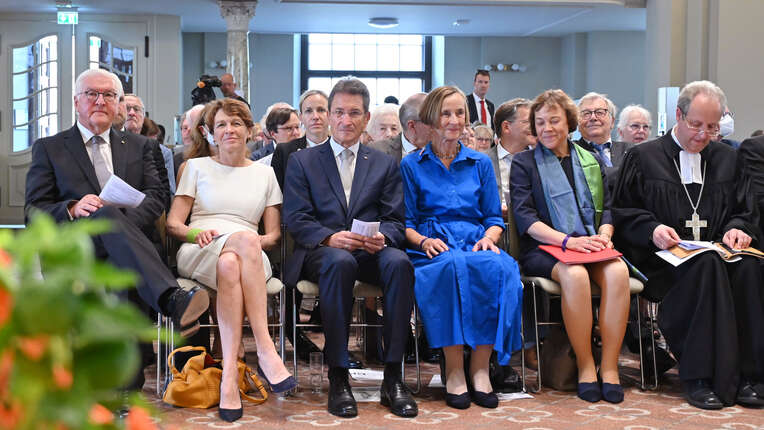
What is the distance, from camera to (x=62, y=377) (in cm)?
38

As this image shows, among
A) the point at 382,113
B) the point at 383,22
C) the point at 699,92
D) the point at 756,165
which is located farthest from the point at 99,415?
the point at 383,22

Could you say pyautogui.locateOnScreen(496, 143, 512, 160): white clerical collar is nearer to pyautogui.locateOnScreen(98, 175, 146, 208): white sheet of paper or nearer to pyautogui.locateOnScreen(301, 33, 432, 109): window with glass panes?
pyautogui.locateOnScreen(98, 175, 146, 208): white sheet of paper

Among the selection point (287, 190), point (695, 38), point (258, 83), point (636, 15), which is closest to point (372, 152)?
point (287, 190)

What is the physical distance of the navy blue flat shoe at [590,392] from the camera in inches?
148

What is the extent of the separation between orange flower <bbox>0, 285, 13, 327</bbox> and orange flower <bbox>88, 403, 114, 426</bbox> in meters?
0.06

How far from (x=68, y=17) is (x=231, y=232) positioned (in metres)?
9.51

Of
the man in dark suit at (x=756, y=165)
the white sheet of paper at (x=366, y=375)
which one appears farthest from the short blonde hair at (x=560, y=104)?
the white sheet of paper at (x=366, y=375)

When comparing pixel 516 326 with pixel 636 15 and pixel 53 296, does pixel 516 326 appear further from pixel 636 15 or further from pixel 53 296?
pixel 636 15

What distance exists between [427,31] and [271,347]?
40.1 ft

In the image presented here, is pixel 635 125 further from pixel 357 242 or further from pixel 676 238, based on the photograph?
pixel 357 242

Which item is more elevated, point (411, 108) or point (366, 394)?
point (411, 108)

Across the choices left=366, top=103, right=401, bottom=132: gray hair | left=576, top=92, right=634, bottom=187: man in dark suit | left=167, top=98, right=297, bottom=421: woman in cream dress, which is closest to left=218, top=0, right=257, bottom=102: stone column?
left=366, top=103, right=401, bottom=132: gray hair

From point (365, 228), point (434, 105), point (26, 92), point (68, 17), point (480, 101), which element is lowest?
point (365, 228)

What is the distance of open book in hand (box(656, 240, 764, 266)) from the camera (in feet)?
12.7
